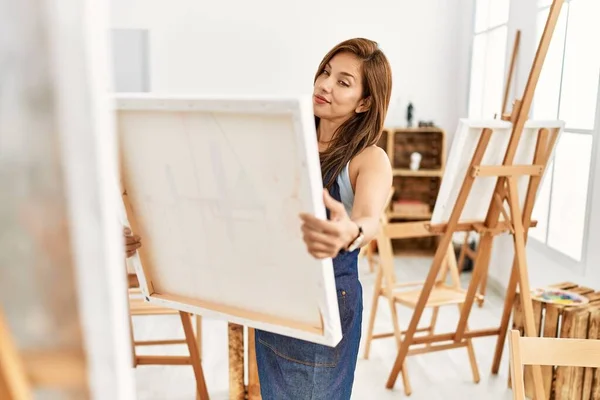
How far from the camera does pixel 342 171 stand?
1415 millimetres

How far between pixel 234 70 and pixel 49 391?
500 centimetres

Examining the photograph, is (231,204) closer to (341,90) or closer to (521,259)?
(341,90)

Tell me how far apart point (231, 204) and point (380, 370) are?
225 cm

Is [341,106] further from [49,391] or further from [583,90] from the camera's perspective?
[583,90]

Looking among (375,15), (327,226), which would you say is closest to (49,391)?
(327,226)

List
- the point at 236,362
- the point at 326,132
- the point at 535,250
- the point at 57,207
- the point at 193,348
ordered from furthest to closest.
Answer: the point at 535,250, the point at 193,348, the point at 236,362, the point at 326,132, the point at 57,207

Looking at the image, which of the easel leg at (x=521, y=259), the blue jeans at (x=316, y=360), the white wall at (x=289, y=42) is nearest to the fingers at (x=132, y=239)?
the blue jeans at (x=316, y=360)

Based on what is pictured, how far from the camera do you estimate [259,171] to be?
3.62 ft

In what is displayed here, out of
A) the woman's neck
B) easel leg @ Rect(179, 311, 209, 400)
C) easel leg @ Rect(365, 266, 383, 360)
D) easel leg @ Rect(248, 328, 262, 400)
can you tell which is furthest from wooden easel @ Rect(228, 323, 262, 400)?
easel leg @ Rect(365, 266, 383, 360)

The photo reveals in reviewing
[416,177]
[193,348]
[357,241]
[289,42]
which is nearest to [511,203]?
[193,348]

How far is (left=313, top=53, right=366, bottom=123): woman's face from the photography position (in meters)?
1.46

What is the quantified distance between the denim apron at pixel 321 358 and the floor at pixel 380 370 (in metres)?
1.49

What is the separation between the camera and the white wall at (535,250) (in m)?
2.96

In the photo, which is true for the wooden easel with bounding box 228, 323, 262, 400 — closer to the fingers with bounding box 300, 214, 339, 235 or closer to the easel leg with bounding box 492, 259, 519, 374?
the fingers with bounding box 300, 214, 339, 235
